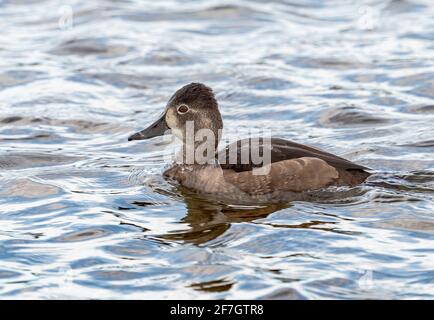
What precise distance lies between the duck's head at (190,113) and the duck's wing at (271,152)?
55 centimetres

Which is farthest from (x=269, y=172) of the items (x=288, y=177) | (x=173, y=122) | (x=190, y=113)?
(x=173, y=122)

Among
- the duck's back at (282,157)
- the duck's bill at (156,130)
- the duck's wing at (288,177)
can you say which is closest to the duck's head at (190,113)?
the duck's bill at (156,130)

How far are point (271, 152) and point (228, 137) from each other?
253 cm

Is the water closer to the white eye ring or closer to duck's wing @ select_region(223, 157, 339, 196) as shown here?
duck's wing @ select_region(223, 157, 339, 196)

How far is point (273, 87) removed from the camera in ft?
45.3

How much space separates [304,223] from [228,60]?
21.6 ft

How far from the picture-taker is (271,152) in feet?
30.8

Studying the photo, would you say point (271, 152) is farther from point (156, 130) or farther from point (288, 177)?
point (156, 130)

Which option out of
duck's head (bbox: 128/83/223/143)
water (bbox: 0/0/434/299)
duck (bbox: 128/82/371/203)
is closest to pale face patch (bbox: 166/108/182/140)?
duck's head (bbox: 128/83/223/143)

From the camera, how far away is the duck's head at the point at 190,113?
1002 cm

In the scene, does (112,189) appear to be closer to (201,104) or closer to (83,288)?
(201,104)

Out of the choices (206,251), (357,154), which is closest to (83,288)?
(206,251)
